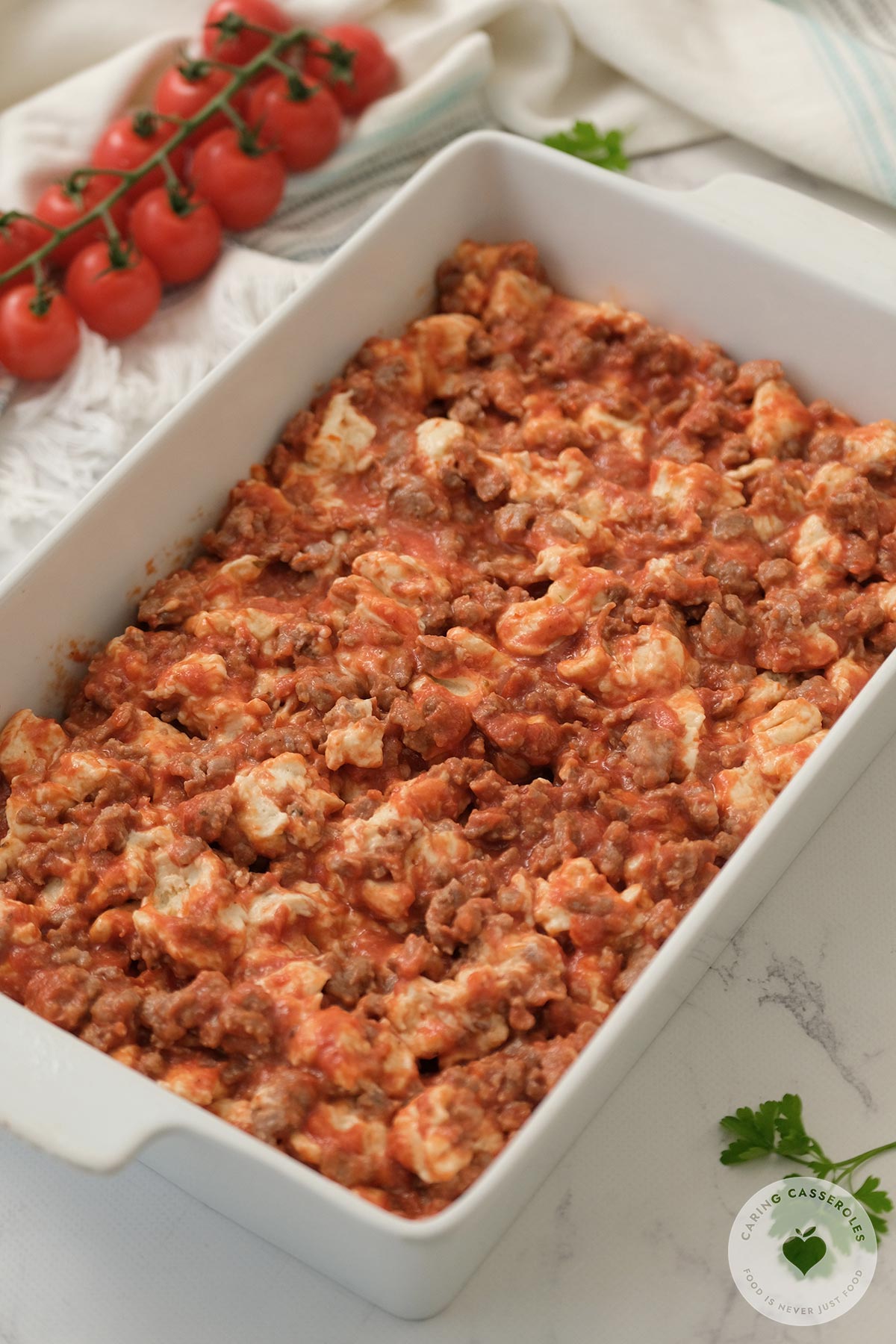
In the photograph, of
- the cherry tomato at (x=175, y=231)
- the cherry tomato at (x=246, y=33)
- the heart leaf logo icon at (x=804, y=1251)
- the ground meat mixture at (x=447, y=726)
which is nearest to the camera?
the ground meat mixture at (x=447, y=726)

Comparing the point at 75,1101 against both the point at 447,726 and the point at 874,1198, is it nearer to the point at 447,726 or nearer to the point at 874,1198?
the point at 447,726

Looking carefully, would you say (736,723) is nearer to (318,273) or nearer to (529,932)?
(529,932)

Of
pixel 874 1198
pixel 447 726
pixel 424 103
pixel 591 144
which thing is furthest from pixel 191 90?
pixel 874 1198

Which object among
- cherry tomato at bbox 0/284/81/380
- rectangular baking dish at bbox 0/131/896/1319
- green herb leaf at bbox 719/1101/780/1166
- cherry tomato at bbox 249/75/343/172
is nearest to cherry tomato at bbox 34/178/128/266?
cherry tomato at bbox 0/284/81/380

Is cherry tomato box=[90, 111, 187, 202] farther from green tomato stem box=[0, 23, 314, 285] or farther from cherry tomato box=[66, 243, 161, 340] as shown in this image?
cherry tomato box=[66, 243, 161, 340]

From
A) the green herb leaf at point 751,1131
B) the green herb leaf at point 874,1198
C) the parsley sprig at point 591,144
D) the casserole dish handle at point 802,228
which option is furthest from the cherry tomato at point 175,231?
the green herb leaf at point 874,1198

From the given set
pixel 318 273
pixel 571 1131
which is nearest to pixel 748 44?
pixel 318 273

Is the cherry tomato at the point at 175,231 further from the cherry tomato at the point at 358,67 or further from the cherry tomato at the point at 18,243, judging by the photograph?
the cherry tomato at the point at 358,67
